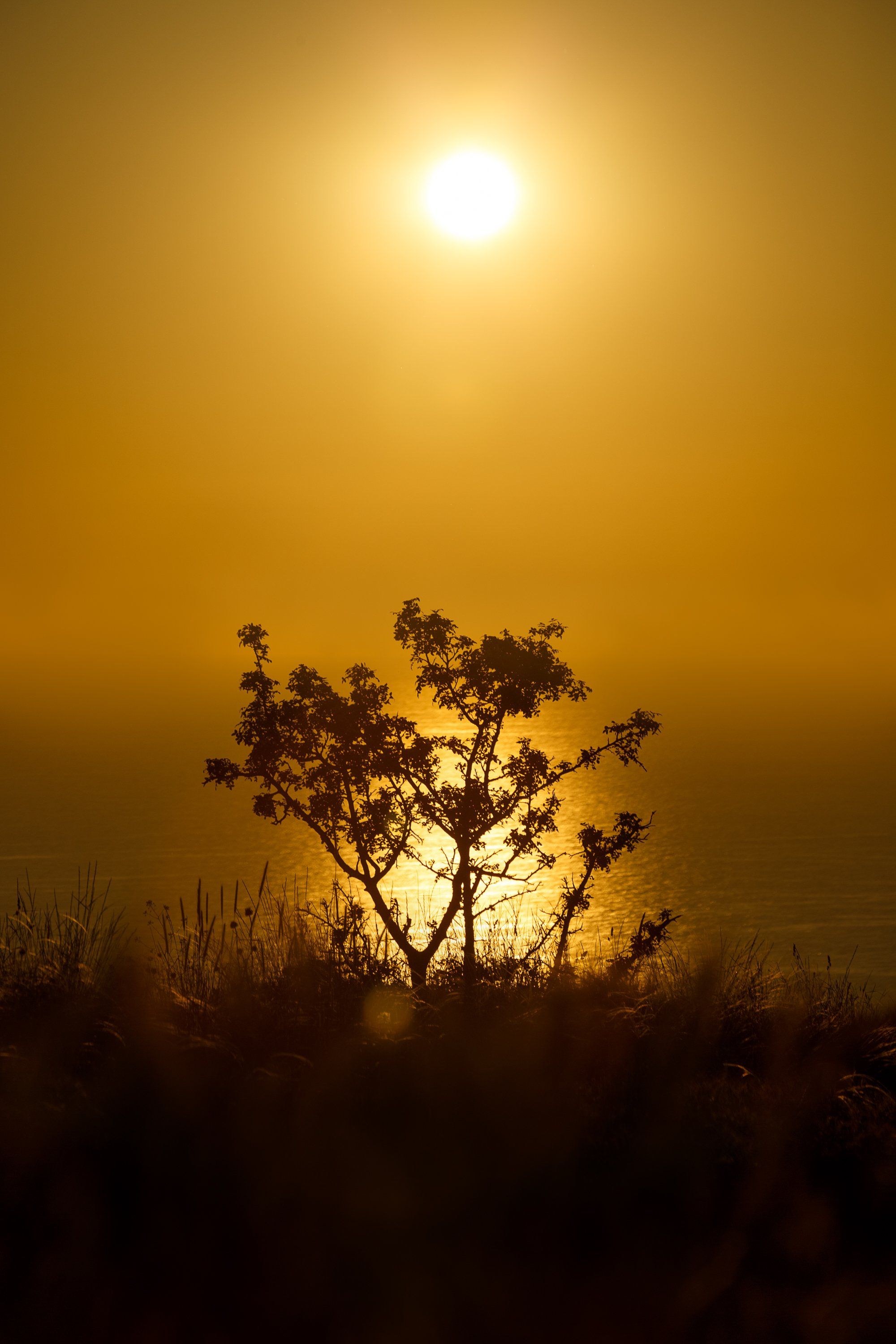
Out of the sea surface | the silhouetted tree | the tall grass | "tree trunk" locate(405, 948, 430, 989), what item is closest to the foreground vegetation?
the tall grass

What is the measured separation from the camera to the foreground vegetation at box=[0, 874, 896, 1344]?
6.55 metres

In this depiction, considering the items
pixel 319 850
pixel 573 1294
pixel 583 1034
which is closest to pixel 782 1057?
pixel 583 1034

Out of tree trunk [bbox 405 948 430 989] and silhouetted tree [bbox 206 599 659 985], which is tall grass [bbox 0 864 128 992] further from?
tree trunk [bbox 405 948 430 989]

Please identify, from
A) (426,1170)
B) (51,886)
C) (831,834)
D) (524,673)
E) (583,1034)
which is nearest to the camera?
(426,1170)

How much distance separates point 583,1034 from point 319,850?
9394cm

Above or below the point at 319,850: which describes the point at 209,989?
below

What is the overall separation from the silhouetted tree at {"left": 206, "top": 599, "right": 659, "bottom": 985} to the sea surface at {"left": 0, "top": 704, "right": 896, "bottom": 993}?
82.9 ft

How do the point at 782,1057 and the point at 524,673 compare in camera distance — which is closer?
the point at 782,1057

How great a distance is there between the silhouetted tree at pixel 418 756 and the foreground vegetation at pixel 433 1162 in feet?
6.01

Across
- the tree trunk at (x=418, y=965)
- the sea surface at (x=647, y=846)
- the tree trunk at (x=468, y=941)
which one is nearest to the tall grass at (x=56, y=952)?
the tree trunk at (x=418, y=965)

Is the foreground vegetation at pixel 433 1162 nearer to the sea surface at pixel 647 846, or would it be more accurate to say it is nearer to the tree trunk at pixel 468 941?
the tree trunk at pixel 468 941

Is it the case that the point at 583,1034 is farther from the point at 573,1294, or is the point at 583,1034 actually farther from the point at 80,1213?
the point at 80,1213

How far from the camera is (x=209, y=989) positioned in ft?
36.9

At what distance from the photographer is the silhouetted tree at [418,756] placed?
497 inches
